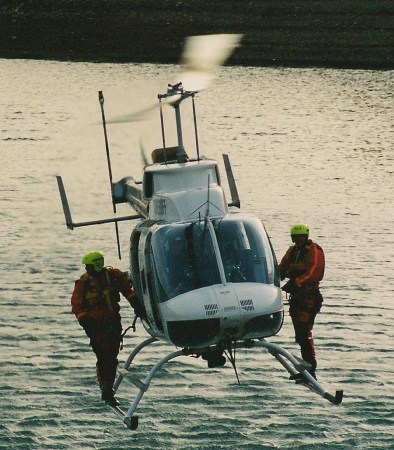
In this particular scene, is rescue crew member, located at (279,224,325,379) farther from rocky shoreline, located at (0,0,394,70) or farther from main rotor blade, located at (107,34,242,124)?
rocky shoreline, located at (0,0,394,70)

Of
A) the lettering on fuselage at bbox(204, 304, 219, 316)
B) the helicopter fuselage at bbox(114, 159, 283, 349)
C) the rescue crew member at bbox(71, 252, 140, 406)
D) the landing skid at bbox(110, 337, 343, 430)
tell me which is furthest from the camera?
the rescue crew member at bbox(71, 252, 140, 406)

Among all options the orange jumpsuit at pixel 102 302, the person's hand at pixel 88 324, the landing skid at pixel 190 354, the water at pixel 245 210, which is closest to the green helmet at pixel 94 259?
the orange jumpsuit at pixel 102 302

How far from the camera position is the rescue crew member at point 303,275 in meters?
19.1

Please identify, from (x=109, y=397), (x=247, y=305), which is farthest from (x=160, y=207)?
(x=109, y=397)

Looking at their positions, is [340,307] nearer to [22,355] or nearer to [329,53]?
[22,355]

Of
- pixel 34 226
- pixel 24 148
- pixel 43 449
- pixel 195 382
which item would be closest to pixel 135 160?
pixel 24 148

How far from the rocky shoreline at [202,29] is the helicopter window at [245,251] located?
54.1m

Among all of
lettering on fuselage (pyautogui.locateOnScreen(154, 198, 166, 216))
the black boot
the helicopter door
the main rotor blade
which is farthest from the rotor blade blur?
the black boot

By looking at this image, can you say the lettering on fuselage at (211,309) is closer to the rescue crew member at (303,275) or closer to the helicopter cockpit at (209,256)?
the helicopter cockpit at (209,256)

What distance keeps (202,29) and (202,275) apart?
56.8 meters

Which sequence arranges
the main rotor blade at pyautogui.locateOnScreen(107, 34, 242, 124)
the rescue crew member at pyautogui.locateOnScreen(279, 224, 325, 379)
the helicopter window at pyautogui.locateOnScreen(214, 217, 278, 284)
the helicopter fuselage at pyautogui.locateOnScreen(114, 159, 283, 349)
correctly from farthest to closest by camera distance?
1. the main rotor blade at pyautogui.locateOnScreen(107, 34, 242, 124)
2. the rescue crew member at pyautogui.locateOnScreen(279, 224, 325, 379)
3. the helicopter window at pyautogui.locateOnScreen(214, 217, 278, 284)
4. the helicopter fuselage at pyautogui.locateOnScreen(114, 159, 283, 349)

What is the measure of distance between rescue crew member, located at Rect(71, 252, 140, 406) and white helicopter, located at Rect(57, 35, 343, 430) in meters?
0.51

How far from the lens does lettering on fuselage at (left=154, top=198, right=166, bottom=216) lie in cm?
1928

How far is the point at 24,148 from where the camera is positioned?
51.6m
